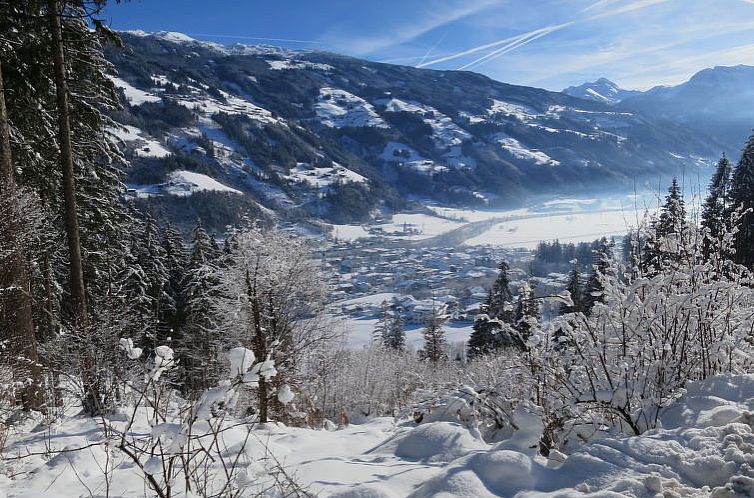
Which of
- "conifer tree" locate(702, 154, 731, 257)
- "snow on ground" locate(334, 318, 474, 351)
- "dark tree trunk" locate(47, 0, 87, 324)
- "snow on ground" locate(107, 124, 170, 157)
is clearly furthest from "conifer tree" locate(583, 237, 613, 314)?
"snow on ground" locate(107, 124, 170, 157)

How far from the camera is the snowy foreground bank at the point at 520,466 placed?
265 centimetres

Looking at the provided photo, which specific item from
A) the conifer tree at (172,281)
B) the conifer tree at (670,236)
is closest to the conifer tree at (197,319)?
the conifer tree at (172,281)

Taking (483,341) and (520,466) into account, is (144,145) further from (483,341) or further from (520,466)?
(520,466)

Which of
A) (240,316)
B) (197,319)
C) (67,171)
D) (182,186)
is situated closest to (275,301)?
(240,316)

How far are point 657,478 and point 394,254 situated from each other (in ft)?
576

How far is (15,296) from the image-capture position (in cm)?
763

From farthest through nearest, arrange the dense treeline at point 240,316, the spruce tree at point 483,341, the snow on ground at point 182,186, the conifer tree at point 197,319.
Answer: the snow on ground at point 182,186
the spruce tree at point 483,341
the conifer tree at point 197,319
the dense treeline at point 240,316

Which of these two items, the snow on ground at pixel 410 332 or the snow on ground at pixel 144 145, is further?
the snow on ground at pixel 144 145

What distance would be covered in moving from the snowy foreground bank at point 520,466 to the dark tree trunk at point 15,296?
3796 mm

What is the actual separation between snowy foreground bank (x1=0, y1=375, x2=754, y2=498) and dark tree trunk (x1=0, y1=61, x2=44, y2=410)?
3.80 metres

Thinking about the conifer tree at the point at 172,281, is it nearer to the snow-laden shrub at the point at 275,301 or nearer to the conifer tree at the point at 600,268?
the snow-laden shrub at the point at 275,301

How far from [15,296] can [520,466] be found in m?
8.23

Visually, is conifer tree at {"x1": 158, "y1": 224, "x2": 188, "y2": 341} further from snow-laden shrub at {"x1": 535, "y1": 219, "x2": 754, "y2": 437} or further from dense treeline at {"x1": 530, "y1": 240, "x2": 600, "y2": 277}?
dense treeline at {"x1": 530, "y1": 240, "x2": 600, "y2": 277}

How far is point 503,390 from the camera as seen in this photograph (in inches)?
189
